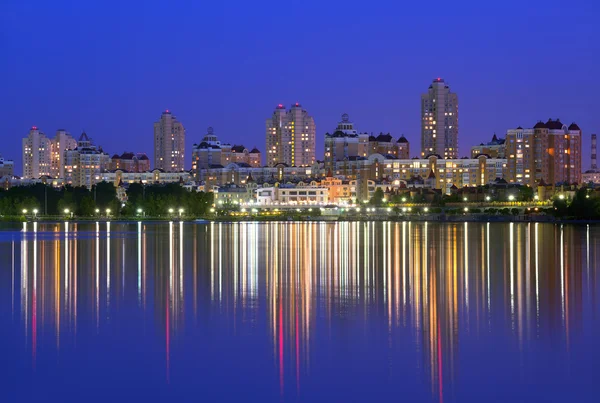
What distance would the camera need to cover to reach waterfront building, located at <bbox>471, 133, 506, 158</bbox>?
16812 cm

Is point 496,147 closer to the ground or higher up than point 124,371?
higher up

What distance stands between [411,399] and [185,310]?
8.66 meters

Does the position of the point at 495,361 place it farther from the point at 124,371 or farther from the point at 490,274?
the point at 490,274

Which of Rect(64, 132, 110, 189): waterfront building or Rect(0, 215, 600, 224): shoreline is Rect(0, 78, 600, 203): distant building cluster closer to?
Rect(64, 132, 110, 189): waterfront building

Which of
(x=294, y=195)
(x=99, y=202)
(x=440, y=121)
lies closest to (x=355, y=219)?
(x=294, y=195)

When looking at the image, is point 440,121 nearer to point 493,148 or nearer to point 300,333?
point 493,148

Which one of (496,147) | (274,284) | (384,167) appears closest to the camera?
(274,284)

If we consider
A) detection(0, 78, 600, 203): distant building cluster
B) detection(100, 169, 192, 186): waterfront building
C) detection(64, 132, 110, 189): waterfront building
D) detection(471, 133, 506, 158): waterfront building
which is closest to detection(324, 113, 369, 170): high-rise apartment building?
detection(0, 78, 600, 203): distant building cluster

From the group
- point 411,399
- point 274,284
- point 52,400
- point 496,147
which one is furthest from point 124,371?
point 496,147

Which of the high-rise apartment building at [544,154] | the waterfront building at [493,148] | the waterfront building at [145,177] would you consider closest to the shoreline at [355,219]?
the high-rise apartment building at [544,154]

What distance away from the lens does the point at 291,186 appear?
474 ft

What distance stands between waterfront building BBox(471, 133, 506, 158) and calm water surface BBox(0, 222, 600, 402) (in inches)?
5491

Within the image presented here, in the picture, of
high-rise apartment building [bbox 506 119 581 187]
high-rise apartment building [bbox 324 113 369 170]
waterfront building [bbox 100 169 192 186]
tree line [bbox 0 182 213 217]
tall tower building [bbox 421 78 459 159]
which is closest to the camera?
tree line [bbox 0 182 213 217]

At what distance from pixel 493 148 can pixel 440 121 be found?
19.3m
